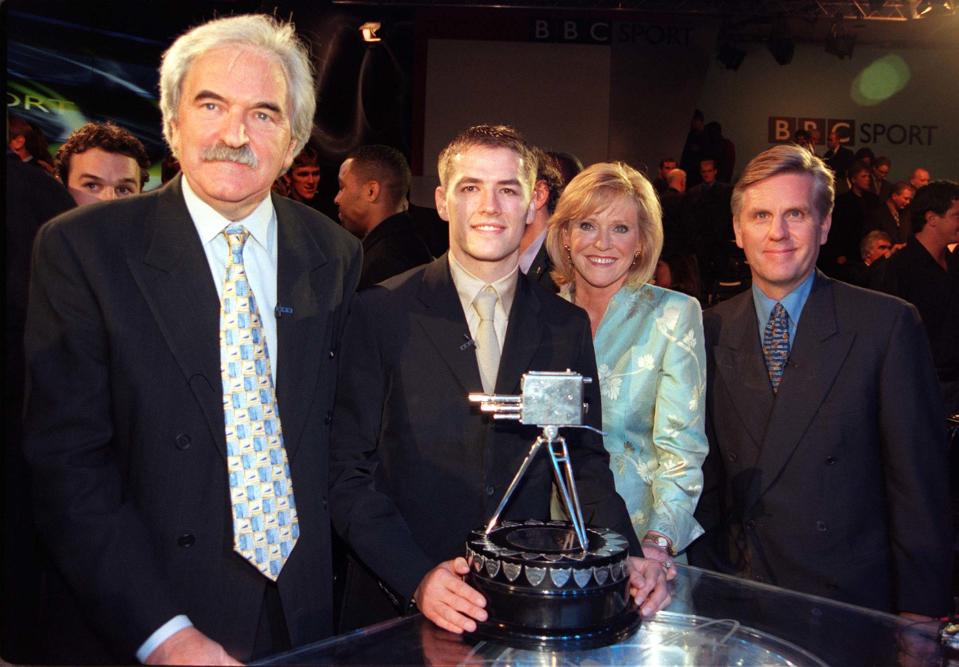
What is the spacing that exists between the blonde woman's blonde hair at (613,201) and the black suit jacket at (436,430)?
0.57 m

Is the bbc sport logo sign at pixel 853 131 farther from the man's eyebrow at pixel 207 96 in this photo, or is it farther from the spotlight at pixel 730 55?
the man's eyebrow at pixel 207 96

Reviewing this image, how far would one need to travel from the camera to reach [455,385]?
1.96 m

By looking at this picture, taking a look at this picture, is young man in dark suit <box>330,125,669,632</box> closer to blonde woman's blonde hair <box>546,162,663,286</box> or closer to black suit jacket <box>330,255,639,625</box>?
black suit jacket <box>330,255,639,625</box>

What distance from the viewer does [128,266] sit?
164 cm

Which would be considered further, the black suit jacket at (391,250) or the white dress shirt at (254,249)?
the black suit jacket at (391,250)

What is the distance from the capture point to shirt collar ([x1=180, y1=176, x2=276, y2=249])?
69.0 inches

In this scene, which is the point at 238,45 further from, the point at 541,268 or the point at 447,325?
the point at 541,268

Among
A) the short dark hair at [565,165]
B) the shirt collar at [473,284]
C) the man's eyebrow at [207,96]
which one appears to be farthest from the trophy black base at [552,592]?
the short dark hair at [565,165]

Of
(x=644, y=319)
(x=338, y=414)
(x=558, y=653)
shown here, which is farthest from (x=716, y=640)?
(x=644, y=319)

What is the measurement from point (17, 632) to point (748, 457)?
1.79m

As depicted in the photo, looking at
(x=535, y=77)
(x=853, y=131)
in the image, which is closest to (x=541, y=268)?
(x=535, y=77)

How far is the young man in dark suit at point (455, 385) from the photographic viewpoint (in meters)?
1.92

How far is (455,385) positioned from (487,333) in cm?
16

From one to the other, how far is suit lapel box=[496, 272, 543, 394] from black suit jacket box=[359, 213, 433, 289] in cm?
134
